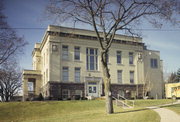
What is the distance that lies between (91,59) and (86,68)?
6.18ft

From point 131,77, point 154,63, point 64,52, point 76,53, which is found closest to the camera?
point 64,52

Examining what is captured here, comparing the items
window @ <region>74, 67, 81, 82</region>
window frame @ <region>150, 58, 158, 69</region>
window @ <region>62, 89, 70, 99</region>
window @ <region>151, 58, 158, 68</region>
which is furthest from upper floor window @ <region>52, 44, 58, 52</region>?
window @ <region>151, 58, 158, 68</region>

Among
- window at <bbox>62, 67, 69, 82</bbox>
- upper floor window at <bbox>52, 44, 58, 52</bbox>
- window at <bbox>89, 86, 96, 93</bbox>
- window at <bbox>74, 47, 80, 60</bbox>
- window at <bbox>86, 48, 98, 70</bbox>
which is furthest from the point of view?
window at <bbox>86, 48, 98, 70</bbox>

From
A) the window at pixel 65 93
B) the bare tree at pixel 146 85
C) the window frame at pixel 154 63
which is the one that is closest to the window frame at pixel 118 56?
the bare tree at pixel 146 85

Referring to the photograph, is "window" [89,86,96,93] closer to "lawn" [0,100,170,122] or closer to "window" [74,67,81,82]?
"window" [74,67,81,82]

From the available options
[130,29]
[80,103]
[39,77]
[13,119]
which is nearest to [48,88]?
[39,77]

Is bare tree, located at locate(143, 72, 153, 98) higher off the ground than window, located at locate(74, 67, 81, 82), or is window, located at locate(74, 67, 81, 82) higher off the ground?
window, located at locate(74, 67, 81, 82)

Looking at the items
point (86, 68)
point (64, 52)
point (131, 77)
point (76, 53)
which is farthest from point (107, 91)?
point (131, 77)

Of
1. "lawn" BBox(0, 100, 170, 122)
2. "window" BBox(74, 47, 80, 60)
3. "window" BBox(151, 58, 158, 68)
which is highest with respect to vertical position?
"window" BBox(74, 47, 80, 60)

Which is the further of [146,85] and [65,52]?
[146,85]

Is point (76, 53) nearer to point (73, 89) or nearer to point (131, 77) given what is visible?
point (73, 89)

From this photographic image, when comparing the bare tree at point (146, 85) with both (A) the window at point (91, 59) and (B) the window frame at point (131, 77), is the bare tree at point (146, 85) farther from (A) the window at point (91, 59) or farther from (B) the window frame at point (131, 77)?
(A) the window at point (91, 59)

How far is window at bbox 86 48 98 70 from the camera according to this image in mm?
39719

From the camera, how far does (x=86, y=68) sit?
3922 cm
